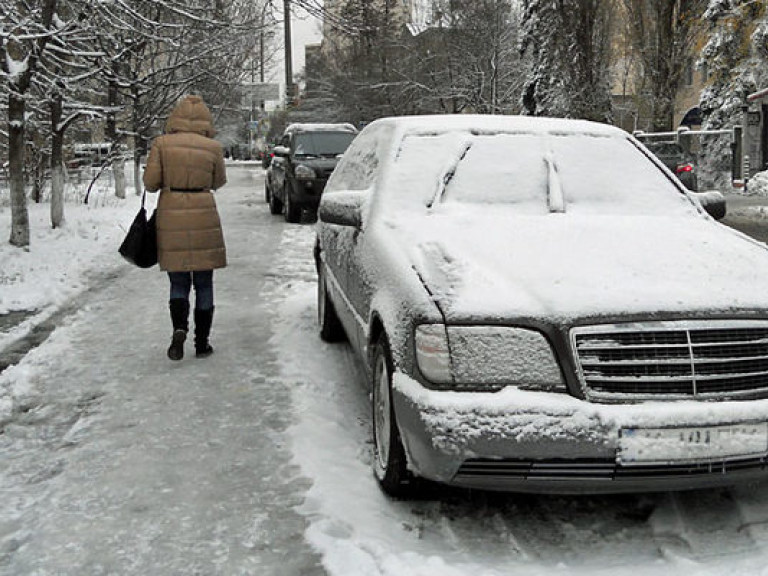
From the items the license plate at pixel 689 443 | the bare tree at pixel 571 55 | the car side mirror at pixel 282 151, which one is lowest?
the license plate at pixel 689 443

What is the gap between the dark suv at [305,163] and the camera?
15.0m

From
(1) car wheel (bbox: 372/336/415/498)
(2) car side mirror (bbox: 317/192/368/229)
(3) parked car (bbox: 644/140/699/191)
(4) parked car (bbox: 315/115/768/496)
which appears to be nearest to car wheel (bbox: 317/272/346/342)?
(2) car side mirror (bbox: 317/192/368/229)

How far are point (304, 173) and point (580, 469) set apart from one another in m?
12.2

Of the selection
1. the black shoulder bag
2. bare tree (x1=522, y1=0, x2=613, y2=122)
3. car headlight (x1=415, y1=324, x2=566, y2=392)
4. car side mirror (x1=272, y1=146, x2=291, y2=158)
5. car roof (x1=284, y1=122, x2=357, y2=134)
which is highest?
bare tree (x1=522, y1=0, x2=613, y2=122)

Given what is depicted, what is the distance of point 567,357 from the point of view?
315cm

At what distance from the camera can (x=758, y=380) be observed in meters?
3.21

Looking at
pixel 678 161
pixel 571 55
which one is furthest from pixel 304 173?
pixel 571 55

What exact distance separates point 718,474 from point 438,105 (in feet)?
131

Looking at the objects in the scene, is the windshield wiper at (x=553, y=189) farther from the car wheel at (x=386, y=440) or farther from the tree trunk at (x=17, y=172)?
the tree trunk at (x=17, y=172)

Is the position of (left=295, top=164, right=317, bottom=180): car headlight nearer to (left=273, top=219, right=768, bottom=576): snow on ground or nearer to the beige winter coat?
the beige winter coat

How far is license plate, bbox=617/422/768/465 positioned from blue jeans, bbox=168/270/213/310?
12.3ft

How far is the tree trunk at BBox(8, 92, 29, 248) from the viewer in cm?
1034

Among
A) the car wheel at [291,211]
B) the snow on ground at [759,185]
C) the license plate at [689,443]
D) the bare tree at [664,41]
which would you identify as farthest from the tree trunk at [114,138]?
the bare tree at [664,41]

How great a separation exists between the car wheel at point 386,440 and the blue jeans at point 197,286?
2.44 meters
